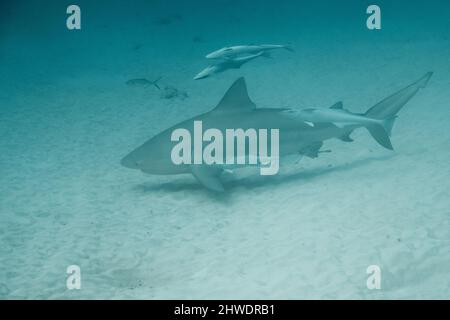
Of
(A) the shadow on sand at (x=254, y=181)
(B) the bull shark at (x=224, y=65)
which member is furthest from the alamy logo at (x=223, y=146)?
(B) the bull shark at (x=224, y=65)

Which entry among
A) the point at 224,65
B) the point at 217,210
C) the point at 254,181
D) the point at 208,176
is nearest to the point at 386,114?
the point at 254,181

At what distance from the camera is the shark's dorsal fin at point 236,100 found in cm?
636

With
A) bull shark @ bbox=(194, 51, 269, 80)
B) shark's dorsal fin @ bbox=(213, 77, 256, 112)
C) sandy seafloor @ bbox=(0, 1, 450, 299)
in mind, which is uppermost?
bull shark @ bbox=(194, 51, 269, 80)

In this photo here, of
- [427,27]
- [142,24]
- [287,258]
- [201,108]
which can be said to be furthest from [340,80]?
[142,24]

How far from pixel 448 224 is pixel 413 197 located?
2.58 feet

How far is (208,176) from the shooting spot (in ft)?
19.1

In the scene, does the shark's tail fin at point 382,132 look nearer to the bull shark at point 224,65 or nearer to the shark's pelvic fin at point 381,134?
the shark's pelvic fin at point 381,134

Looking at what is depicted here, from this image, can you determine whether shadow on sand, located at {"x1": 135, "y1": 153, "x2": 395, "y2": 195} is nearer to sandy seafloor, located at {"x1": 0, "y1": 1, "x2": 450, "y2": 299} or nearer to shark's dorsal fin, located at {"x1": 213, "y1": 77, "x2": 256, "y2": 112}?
sandy seafloor, located at {"x1": 0, "y1": 1, "x2": 450, "y2": 299}

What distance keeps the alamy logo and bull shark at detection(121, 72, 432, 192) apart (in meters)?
0.08

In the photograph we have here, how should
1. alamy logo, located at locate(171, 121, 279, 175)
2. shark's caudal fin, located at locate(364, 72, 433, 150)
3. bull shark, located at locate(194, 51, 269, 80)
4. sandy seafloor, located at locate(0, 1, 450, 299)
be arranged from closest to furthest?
sandy seafloor, located at locate(0, 1, 450, 299) → alamy logo, located at locate(171, 121, 279, 175) → shark's caudal fin, located at locate(364, 72, 433, 150) → bull shark, located at locate(194, 51, 269, 80)

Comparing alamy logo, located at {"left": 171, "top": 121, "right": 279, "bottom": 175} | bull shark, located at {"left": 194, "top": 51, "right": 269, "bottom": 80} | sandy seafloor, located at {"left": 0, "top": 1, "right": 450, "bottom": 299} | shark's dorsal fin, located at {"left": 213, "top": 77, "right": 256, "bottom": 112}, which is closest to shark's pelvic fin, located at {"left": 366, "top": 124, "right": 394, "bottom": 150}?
sandy seafloor, located at {"left": 0, "top": 1, "right": 450, "bottom": 299}

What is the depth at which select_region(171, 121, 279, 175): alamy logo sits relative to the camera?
6051 mm

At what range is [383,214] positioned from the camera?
5.08 metres

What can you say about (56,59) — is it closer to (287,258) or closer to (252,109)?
(252,109)
